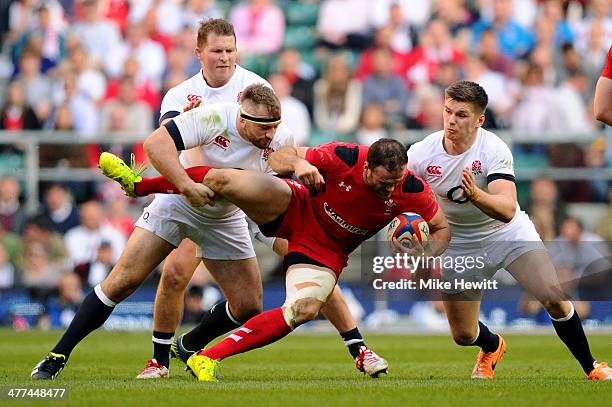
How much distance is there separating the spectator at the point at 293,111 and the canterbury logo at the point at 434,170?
8.54 m

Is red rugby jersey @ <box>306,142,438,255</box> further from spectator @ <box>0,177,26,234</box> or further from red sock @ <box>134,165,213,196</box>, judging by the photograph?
spectator @ <box>0,177,26,234</box>

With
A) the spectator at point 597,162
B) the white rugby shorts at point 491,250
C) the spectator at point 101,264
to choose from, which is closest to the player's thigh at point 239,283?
the white rugby shorts at point 491,250

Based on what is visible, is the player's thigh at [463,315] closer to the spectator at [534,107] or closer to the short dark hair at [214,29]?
the short dark hair at [214,29]

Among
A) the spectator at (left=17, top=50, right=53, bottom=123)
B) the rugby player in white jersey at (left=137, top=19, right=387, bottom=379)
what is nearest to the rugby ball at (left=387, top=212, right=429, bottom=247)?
the rugby player in white jersey at (left=137, top=19, right=387, bottom=379)

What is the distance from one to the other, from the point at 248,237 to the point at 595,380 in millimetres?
3250

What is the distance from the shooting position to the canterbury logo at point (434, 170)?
1052 cm

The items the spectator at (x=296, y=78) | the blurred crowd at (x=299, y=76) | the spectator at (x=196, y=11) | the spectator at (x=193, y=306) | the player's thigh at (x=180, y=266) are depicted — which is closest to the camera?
the player's thigh at (x=180, y=266)

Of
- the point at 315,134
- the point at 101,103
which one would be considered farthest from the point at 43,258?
the point at 315,134

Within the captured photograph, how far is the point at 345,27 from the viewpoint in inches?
884

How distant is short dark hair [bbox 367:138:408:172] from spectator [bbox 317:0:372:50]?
43.4 feet

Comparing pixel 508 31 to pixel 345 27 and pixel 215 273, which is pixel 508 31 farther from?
pixel 215 273

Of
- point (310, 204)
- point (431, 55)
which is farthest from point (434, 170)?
point (431, 55)

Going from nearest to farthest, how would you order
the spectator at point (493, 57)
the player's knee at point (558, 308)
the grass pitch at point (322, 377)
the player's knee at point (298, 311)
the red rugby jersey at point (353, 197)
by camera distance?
1. the grass pitch at point (322, 377)
2. the player's knee at point (298, 311)
3. the red rugby jersey at point (353, 197)
4. the player's knee at point (558, 308)
5. the spectator at point (493, 57)

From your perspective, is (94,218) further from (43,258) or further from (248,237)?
(248,237)
